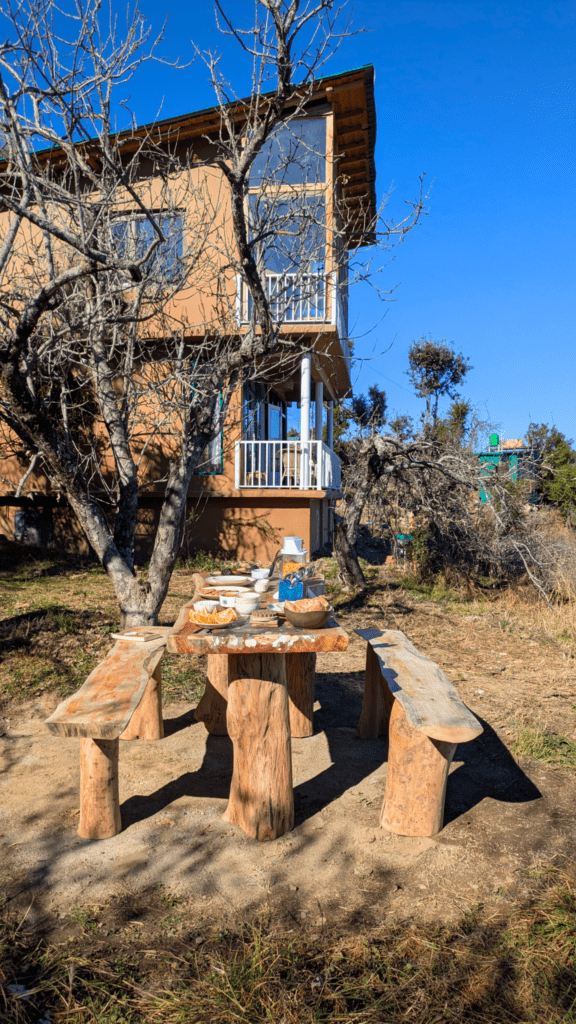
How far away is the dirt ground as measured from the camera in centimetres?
250

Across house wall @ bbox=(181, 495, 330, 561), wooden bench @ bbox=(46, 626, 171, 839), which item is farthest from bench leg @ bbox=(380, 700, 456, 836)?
house wall @ bbox=(181, 495, 330, 561)

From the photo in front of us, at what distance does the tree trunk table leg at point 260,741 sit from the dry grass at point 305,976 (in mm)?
727

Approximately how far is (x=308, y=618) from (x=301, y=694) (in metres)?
1.55

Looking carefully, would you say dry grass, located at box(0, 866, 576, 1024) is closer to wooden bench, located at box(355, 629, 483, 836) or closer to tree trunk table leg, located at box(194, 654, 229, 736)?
wooden bench, located at box(355, 629, 483, 836)

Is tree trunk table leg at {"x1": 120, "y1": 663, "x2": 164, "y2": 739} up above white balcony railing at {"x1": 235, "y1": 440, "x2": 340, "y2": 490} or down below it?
below

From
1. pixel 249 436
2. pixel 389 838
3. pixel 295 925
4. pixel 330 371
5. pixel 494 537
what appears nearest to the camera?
pixel 295 925

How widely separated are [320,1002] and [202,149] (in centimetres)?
1227

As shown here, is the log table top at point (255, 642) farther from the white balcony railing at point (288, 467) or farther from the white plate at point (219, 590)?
the white balcony railing at point (288, 467)

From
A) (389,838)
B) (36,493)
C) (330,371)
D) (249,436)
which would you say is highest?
(330,371)

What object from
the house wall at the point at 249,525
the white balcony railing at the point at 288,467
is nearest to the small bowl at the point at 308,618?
the white balcony railing at the point at 288,467

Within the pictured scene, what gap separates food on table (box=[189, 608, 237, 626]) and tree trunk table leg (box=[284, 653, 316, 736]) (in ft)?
4.38

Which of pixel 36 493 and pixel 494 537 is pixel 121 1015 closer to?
pixel 494 537

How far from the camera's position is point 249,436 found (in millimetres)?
12234

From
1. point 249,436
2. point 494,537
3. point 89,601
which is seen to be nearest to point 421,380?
point 249,436
